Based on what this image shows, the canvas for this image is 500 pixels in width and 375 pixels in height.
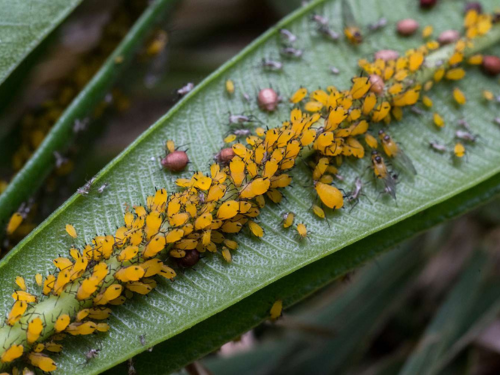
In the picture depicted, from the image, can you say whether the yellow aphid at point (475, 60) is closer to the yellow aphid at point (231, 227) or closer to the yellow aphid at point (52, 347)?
the yellow aphid at point (231, 227)

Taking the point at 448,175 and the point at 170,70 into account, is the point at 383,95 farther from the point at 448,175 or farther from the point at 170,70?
the point at 170,70

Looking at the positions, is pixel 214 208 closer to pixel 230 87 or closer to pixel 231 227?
pixel 231 227

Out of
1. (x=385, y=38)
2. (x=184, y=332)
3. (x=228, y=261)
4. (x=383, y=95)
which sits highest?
(x=385, y=38)

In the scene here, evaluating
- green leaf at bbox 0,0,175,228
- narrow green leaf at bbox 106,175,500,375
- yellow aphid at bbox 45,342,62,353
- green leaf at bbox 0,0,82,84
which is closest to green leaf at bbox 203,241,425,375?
narrow green leaf at bbox 106,175,500,375

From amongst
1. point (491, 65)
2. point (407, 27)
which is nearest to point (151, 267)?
point (407, 27)

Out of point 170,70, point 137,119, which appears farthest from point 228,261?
point 137,119

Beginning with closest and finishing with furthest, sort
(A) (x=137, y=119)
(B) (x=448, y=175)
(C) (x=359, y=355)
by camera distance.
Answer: (B) (x=448, y=175) → (C) (x=359, y=355) → (A) (x=137, y=119)

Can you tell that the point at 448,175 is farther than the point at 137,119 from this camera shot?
No

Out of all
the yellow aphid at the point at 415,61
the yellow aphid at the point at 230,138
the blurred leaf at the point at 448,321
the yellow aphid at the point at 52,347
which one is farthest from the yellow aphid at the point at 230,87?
the blurred leaf at the point at 448,321
